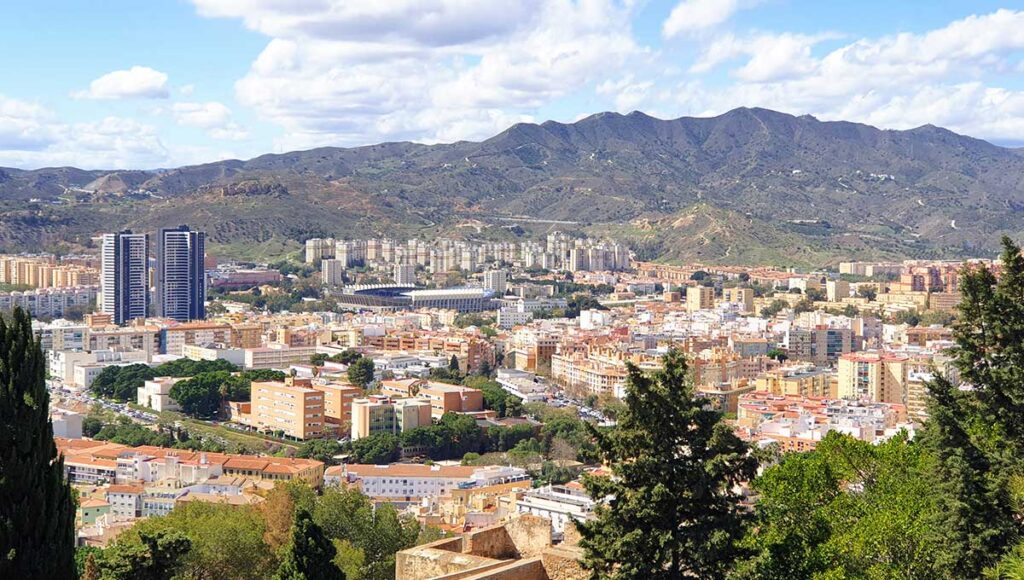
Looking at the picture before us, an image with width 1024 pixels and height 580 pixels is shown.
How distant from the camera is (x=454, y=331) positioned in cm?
4988

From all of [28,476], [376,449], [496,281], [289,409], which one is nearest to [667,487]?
[28,476]

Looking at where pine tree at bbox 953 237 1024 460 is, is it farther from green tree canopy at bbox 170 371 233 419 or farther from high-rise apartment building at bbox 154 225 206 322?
high-rise apartment building at bbox 154 225 206 322

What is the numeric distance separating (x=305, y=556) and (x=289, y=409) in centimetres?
2183

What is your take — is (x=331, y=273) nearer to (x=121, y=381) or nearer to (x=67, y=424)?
(x=121, y=381)

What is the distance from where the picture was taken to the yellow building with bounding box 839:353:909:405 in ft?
111

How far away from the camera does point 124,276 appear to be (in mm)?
53562

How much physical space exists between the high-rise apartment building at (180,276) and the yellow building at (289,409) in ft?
77.4

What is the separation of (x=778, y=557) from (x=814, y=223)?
309ft

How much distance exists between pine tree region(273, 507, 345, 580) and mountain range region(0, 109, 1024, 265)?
6699 centimetres

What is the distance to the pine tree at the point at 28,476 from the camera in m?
6.31

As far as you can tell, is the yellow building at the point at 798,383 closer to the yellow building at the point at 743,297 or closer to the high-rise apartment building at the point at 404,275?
the yellow building at the point at 743,297

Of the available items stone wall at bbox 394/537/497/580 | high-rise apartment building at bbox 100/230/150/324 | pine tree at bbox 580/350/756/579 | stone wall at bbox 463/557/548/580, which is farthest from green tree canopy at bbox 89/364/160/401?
pine tree at bbox 580/350/756/579

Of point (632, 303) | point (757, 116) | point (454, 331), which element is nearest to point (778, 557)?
point (454, 331)

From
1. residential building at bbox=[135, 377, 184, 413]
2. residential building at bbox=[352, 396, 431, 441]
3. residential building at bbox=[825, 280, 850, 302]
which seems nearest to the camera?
residential building at bbox=[352, 396, 431, 441]
